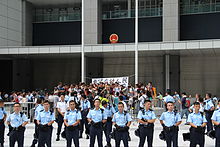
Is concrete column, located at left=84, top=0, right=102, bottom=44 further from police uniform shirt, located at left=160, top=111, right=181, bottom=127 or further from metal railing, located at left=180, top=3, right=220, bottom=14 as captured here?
police uniform shirt, located at left=160, top=111, right=181, bottom=127

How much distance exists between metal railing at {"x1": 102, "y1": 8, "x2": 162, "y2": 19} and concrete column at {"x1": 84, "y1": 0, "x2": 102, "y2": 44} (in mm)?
1838

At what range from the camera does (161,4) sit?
1358 inches

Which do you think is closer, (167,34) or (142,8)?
(167,34)

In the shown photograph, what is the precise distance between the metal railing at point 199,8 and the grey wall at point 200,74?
200 inches

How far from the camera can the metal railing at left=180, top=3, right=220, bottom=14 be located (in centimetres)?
3269

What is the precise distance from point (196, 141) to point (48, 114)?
4773mm

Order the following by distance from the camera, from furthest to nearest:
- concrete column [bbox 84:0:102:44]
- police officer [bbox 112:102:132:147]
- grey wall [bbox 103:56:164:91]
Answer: grey wall [bbox 103:56:164:91]
concrete column [bbox 84:0:102:44]
police officer [bbox 112:102:132:147]

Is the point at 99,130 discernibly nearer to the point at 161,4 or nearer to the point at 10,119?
the point at 10,119

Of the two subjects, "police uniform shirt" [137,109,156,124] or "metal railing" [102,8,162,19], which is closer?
"police uniform shirt" [137,109,156,124]

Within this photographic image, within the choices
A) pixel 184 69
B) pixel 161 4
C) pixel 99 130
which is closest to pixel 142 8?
pixel 161 4

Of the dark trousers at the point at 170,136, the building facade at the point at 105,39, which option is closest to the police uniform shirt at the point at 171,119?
the dark trousers at the point at 170,136

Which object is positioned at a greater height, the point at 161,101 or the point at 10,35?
the point at 10,35

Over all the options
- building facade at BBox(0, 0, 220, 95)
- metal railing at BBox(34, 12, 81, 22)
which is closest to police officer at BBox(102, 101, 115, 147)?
building facade at BBox(0, 0, 220, 95)

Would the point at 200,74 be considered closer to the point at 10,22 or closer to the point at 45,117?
the point at 10,22
